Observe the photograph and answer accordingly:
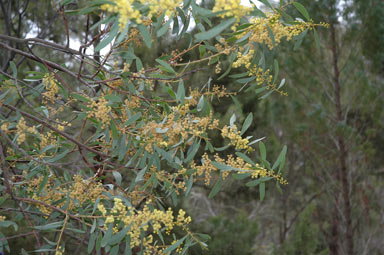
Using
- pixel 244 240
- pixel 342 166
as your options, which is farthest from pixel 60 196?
pixel 342 166

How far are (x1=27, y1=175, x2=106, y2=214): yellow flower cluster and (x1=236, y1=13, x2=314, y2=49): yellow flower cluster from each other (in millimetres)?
797

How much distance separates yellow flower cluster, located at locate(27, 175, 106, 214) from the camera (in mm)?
1564

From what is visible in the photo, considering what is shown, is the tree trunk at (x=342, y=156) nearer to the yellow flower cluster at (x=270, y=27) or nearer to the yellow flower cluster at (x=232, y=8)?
the yellow flower cluster at (x=270, y=27)

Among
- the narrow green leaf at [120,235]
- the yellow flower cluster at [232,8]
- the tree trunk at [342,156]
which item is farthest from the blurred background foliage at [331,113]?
the yellow flower cluster at [232,8]

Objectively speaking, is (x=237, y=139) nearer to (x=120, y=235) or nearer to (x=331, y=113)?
(x=120, y=235)

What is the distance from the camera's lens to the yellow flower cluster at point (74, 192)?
1.56 metres

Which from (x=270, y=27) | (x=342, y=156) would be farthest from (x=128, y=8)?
(x=342, y=156)

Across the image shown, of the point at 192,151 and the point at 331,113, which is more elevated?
the point at 331,113

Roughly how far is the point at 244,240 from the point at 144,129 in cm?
295

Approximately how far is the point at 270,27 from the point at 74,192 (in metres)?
0.95

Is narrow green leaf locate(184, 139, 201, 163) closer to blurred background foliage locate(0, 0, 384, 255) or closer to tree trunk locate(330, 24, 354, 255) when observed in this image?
blurred background foliage locate(0, 0, 384, 255)

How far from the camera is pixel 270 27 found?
4.65 feet

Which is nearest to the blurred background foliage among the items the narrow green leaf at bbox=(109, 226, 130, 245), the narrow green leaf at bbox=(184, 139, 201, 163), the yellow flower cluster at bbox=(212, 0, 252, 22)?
the narrow green leaf at bbox=(184, 139, 201, 163)

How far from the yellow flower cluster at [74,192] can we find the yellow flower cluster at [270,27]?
2.61 ft
